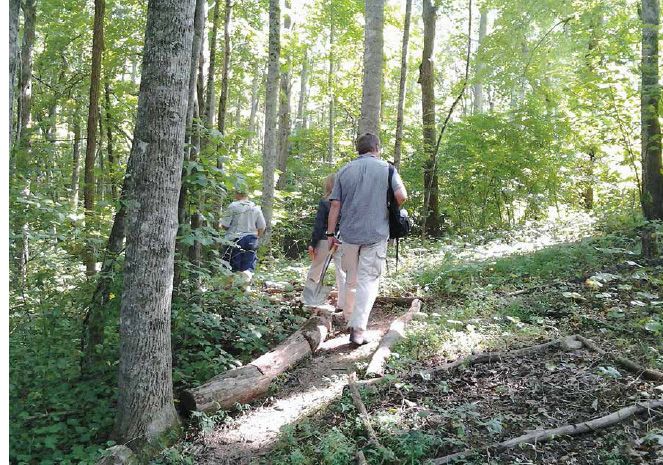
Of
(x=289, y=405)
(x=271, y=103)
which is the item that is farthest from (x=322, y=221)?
(x=271, y=103)

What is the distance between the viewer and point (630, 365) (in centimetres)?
450

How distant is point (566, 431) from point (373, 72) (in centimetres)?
645

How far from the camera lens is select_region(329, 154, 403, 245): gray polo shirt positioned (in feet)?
20.6

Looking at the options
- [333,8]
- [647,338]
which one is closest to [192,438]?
[647,338]

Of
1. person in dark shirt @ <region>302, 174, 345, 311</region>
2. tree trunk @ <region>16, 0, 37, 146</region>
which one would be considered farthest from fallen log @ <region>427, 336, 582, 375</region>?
tree trunk @ <region>16, 0, 37, 146</region>

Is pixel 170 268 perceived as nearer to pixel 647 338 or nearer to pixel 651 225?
pixel 647 338

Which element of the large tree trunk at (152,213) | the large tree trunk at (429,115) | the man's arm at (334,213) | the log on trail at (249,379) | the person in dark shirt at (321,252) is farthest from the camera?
the large tree trunk at (429,115)

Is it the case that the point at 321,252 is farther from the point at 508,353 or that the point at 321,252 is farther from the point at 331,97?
the point at 331,97

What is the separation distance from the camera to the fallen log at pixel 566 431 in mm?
3434

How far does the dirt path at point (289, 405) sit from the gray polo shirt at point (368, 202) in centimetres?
134

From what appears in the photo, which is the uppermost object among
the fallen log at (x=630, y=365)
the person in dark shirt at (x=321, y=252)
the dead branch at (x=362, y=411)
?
the person in dark shirt at (x=321, y=252)

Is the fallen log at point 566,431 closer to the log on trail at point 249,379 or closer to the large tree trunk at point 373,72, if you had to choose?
the log on trail at point 249,379

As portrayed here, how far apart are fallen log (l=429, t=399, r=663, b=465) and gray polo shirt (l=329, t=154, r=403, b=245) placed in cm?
313

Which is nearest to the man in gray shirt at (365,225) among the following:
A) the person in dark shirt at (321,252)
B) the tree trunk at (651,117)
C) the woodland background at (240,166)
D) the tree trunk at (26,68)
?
the person in dark shirt at (321,252)
